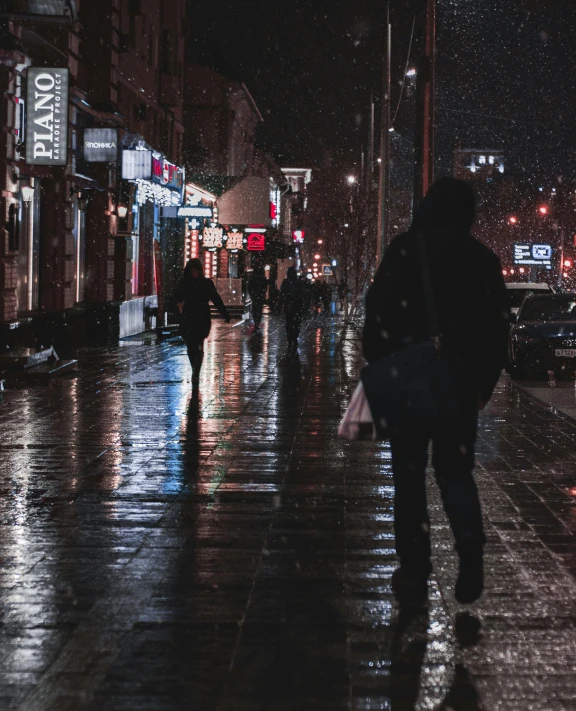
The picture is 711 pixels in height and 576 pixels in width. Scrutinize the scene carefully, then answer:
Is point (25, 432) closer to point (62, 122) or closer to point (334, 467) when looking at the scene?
point (334, 467)

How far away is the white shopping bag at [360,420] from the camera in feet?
15.9

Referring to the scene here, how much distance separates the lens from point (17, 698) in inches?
157

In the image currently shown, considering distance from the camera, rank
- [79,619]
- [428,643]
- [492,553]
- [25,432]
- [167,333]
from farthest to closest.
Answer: [167,333] → [25,432] → [492,553] → [79,619] → [428,643]

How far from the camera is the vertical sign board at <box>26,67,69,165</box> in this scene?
19750 mm

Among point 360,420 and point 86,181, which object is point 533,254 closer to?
point 86,181

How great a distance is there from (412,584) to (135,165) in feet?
76.6

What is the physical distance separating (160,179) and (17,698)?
28.4 meters

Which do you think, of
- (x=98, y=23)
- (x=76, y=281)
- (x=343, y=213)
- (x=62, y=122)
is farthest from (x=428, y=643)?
(x=343, y=213)

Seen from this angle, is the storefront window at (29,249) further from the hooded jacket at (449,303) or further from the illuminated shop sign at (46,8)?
the hooded jacket at (449,303)

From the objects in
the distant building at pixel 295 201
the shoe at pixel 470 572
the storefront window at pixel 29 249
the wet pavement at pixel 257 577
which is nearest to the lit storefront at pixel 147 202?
the storefront window at pixel 29 249

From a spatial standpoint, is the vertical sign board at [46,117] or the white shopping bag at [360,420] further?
the vertical sign board at [46,117]

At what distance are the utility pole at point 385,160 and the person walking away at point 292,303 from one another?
7.57m

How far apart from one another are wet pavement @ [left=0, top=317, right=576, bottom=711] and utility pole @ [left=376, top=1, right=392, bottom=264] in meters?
20.6

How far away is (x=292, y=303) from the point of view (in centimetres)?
2347
